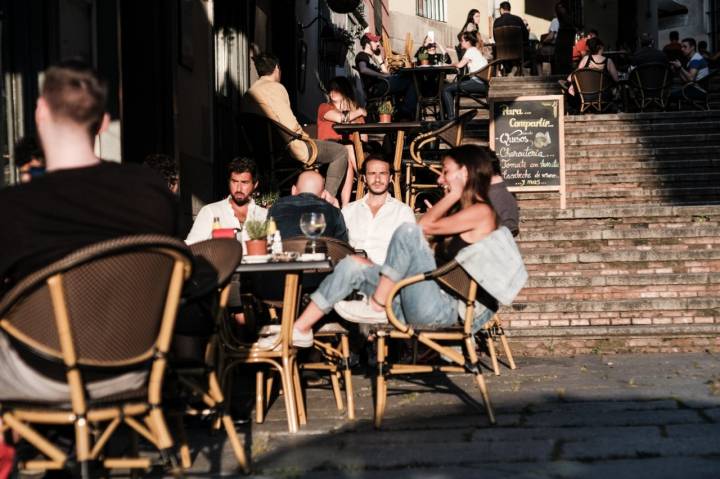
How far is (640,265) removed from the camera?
10.2 metres

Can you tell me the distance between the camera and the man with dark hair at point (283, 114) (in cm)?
1058

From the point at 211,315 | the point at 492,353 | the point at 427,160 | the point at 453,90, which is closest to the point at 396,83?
the point at 453,90

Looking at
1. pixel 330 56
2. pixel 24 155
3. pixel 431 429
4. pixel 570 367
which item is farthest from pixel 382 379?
pixel 330 56

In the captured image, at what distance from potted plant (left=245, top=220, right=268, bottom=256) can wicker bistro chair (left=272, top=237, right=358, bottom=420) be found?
28.1 inches

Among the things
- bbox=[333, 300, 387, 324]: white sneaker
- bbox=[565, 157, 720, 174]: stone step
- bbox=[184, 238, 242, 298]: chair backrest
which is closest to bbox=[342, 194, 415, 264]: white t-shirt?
bbox=[333, 300, 387, 324]: white sneaker

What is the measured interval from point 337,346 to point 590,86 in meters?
11.5

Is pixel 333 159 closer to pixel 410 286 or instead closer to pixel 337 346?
pixel 337 346

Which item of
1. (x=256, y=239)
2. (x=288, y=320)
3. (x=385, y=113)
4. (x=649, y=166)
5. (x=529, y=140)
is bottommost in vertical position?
(x=288, y=320)

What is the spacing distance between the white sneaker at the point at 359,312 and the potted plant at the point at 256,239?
0.69m

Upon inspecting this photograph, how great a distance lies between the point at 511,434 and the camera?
545 cm

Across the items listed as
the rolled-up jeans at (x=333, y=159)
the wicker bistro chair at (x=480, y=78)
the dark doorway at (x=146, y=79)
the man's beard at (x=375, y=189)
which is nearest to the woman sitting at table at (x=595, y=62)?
the wicker bistro chair at (x=480, y=78)

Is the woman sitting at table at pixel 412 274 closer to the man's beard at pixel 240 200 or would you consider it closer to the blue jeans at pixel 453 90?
the man's beard at pixel 240 200

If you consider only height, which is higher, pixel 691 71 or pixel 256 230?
pixel 691 71

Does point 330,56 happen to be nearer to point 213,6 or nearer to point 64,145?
point 213,6
